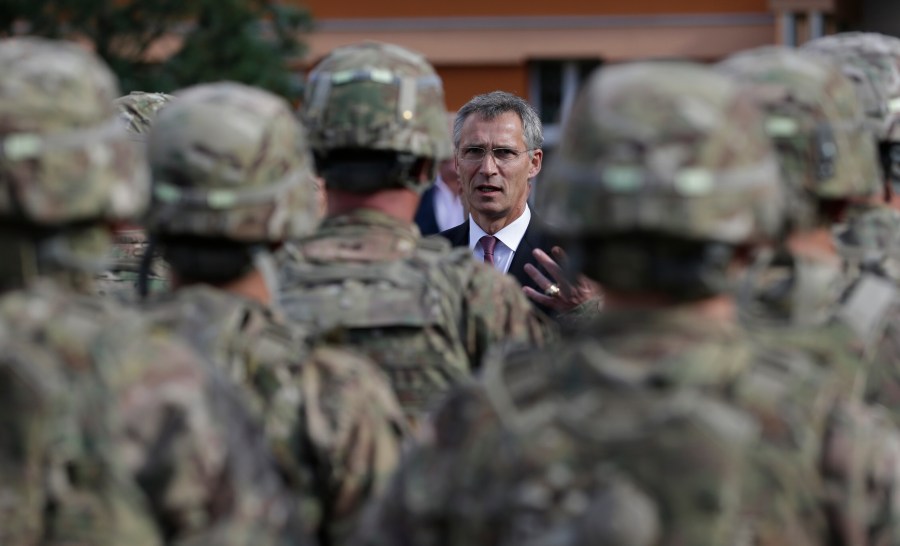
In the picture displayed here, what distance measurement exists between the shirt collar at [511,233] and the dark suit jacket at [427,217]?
214 cm

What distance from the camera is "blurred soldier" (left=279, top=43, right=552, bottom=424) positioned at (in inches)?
190

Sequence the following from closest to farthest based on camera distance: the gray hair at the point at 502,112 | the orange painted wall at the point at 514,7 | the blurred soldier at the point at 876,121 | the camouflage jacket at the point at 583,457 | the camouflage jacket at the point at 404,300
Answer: the camouflage jacket at the point at 583,457 < the camouflage jacket at the point at 404,300 < the blurred soldier at the point at 876,121 < the gray hair at the point at 502,112 < the orange painted wall at the point at 514,7

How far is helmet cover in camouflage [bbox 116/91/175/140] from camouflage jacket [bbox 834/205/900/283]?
2632 millimetres

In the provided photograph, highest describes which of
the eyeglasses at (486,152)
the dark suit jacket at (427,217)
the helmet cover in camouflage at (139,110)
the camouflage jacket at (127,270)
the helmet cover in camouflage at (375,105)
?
the helmet cover in camouflage at (375,105)

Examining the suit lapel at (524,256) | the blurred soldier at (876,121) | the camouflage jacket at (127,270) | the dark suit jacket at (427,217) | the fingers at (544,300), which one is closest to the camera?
the blurred soldier at (876,121)

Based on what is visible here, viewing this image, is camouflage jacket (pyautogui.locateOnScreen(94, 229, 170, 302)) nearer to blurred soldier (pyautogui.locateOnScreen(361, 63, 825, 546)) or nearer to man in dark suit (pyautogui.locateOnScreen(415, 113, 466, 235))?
blurred soldier (pyautogui.locateOnScreen(361, 63, 825, 546))

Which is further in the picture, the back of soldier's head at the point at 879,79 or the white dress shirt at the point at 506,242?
the white dress shirt at the point at 506,242

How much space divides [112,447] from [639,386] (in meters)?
0.95

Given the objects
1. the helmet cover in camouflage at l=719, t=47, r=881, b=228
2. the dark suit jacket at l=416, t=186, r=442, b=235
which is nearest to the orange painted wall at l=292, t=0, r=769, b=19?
the dark suit jacket at l=416, t=186, r=442, b=235

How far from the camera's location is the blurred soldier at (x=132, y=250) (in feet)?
20.5

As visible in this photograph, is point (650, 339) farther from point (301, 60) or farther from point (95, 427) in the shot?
point (301, 60)

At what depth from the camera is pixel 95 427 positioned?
337 centimetres

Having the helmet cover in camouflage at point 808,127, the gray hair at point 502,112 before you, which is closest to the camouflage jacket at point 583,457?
the helmet cover in camouflage at point 808,127

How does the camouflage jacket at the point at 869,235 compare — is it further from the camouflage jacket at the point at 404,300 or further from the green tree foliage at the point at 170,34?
the green tree foliage at the point at 170,34
